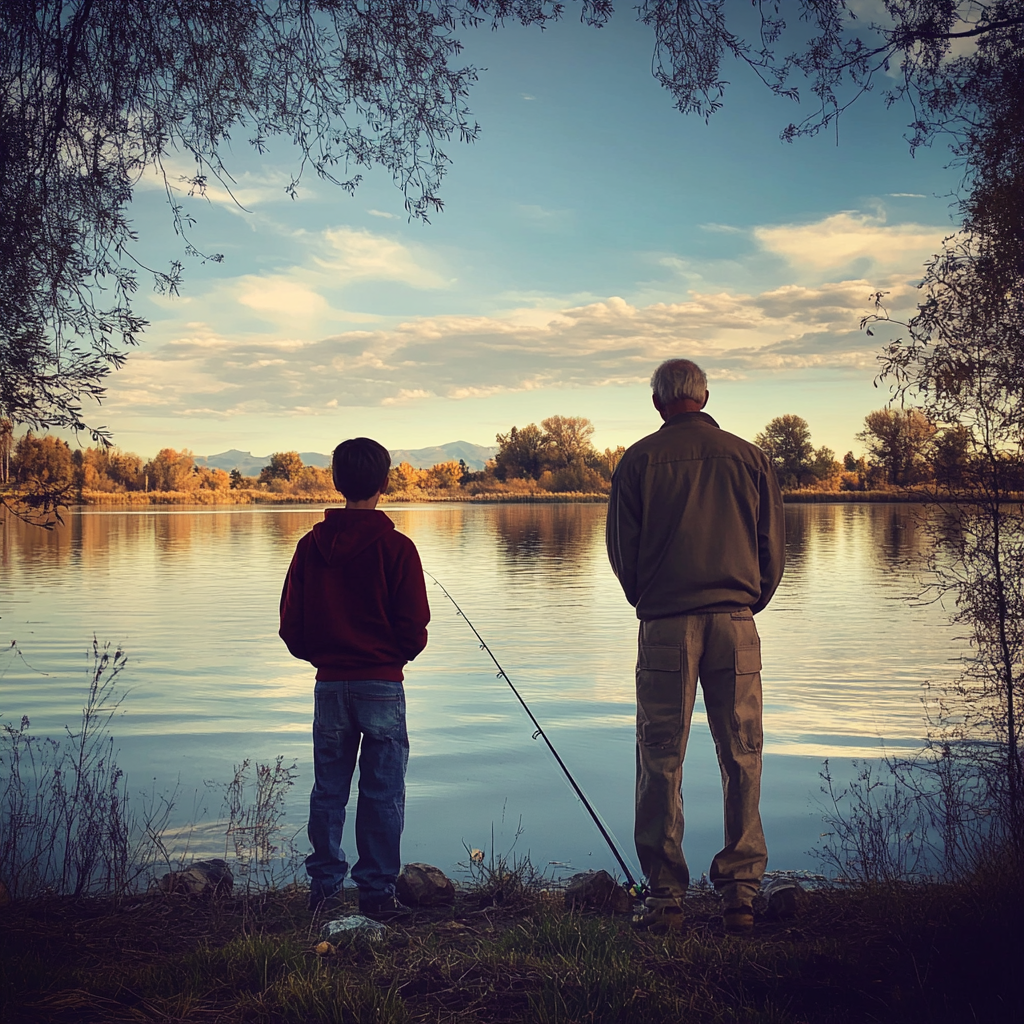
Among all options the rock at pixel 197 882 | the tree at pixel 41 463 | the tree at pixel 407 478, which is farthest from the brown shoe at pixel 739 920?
the tree at pixel 407 478

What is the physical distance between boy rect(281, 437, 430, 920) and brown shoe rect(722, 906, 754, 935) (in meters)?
1.37

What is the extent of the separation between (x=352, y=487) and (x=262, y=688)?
26.0ft

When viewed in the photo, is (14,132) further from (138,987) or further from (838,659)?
(838,659)

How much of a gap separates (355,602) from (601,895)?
168 centimetres

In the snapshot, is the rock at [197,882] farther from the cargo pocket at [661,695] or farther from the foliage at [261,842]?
the cargo pocket at [661,695]

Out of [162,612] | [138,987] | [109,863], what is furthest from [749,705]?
[162,612]

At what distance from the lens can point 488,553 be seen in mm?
31859

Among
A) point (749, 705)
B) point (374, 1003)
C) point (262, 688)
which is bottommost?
point (262, 688)

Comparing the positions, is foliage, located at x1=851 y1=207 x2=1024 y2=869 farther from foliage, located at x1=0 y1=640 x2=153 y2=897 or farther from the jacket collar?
foliage, located at x1=0 y1=640 x2=153 y2=897

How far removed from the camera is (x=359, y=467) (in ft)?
13.9

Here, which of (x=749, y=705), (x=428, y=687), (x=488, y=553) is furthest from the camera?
(x=488, y=553)

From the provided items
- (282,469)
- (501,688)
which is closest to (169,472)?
(282,469)

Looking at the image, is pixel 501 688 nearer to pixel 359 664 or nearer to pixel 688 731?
pixel 359 664

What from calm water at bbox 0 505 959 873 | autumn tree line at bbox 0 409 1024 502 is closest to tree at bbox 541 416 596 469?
autumn tree line at bbox 0 409 1024 502
